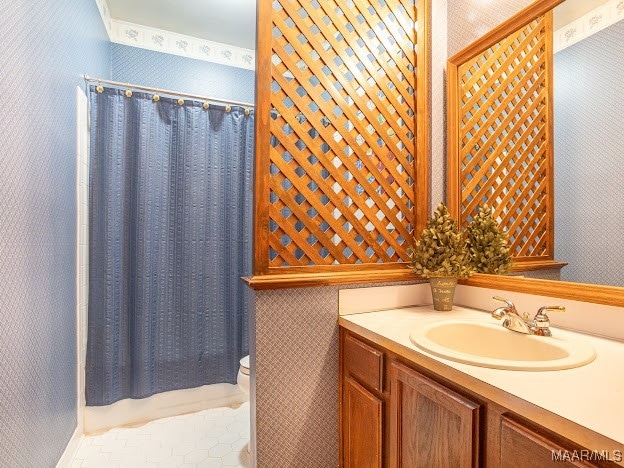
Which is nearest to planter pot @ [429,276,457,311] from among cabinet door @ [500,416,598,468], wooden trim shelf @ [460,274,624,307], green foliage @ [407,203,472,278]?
green foliage @ [407,203,472,278]

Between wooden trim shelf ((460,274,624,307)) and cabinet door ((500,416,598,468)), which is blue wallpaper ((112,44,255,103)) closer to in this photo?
wooden trim shelf ((460,274,624,307))

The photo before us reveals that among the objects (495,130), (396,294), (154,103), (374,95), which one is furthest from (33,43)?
(495,130)

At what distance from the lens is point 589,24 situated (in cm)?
109

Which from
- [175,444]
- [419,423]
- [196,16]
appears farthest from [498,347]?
[196,16]

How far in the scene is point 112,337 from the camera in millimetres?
1999

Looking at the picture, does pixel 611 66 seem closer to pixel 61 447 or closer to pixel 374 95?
pixel 374 95

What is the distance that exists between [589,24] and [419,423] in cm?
136

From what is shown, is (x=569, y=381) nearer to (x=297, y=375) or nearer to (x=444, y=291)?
(x=444, y=291)

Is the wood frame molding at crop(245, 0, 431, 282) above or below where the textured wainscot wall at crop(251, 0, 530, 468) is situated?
above

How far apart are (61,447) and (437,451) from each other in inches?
67.8

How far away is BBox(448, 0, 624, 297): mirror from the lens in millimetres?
1029

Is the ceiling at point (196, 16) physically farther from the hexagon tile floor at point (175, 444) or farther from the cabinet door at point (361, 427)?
the hexagon tile floor at point (175, 444)

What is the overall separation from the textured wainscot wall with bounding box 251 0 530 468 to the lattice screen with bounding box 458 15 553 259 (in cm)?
19

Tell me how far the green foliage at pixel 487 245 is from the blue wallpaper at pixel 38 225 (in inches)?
67.6
